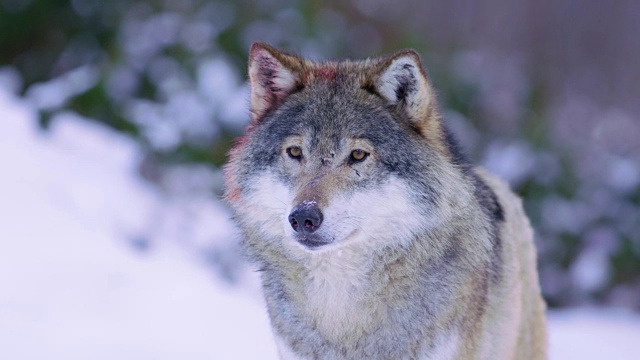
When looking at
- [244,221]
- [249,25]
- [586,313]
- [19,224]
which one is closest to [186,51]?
[249,25]

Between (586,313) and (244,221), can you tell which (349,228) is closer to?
(244,221)

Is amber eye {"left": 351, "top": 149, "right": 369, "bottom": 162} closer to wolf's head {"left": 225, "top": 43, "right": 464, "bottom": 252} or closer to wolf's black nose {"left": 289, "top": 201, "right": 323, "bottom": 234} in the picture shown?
wolf's head {"left": 225, "top": 43, "right": 464, "bottom": 252}

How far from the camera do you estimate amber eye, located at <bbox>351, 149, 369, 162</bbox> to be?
12.1 feet

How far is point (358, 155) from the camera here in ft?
12.2

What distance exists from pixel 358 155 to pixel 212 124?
6.35 meters

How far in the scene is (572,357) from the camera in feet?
22.3

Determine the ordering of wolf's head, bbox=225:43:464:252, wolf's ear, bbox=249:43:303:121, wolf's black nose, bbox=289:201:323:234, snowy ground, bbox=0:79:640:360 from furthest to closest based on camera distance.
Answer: snowy ground, bbox=0:79:640:360
wolf's ear, bbox=249:43:303:121
wolf's head, bbox=225:43:464:252
wolf's black nose, bbox=289:201:323:234

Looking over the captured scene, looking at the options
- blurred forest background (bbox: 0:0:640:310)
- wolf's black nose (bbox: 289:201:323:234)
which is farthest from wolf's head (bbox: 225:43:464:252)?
blurred forest background (bbox: 0:0:640:310)

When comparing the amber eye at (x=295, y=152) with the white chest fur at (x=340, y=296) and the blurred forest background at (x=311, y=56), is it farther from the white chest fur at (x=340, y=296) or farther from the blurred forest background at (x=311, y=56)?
the blurred forest background at (x=311, y=56)

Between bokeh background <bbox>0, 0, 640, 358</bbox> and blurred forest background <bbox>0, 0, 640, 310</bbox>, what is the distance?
0.06 ft

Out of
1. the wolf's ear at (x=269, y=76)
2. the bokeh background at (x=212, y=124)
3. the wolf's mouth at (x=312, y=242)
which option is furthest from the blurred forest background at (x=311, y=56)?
the wolf's mouth at (x=312, y=242)

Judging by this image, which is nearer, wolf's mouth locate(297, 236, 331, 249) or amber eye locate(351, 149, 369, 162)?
wolf's mouth locate(297, 236, 331, 249)

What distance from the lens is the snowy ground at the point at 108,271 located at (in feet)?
18.7

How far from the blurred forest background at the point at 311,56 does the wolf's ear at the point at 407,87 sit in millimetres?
5503
